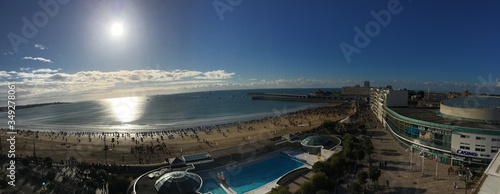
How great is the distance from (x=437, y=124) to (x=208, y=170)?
23.9 meters

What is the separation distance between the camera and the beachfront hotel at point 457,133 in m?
24.8

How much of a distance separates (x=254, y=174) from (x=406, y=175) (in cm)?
1362

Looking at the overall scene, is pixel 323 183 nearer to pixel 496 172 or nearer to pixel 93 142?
pixel 496 172

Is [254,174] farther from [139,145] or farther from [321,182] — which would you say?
[139,145]

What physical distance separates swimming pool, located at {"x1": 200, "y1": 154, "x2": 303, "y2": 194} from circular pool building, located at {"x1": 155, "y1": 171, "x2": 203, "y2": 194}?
145 cm

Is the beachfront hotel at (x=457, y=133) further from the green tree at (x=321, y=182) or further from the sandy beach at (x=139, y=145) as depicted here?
the sandy beach at (x=139, y=145)

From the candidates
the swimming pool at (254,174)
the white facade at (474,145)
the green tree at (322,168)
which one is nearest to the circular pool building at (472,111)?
the white facade at (474,145)

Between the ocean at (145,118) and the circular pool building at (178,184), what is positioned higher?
the circular pool building at (178,184)

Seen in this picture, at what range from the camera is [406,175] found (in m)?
23.9

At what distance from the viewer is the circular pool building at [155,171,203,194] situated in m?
18.7

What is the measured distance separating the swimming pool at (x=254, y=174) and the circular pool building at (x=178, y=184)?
145 centimetres

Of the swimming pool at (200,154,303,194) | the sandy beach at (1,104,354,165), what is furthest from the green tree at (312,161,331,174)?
the sandy beach at (1,104,354,165)

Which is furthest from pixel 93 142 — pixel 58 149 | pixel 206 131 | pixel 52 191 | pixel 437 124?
pixel 437 124

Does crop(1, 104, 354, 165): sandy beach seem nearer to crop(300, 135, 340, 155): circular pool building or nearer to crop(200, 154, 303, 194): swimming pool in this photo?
crop(300, 135, 340, 155): circular pool building
